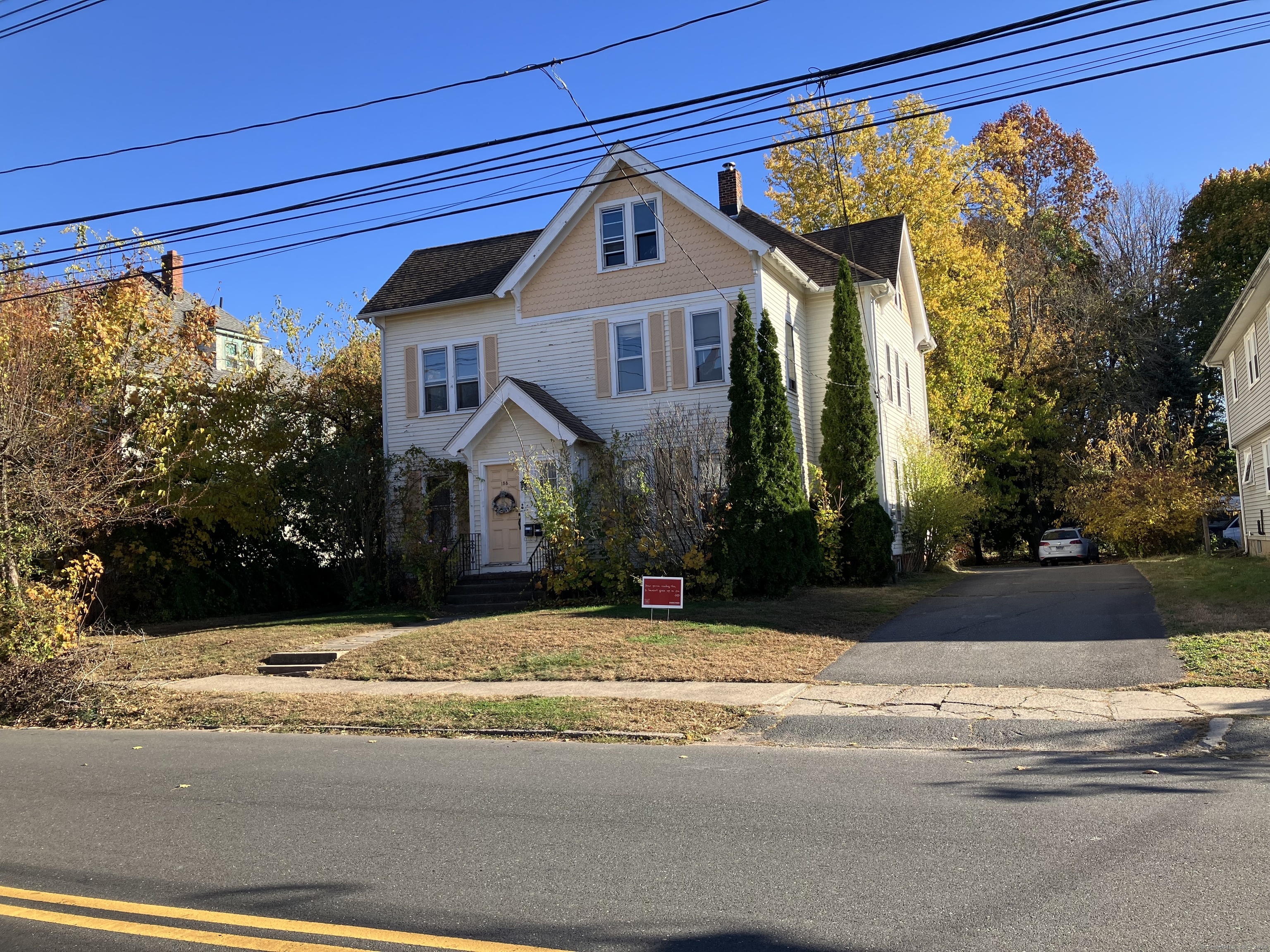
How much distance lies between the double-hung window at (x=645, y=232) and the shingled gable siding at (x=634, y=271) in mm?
237

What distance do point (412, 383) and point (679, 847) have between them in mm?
19459

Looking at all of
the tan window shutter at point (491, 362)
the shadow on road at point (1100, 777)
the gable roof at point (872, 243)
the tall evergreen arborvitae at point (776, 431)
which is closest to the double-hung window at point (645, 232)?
the tall evergreen arborvitae at point (776, 431)

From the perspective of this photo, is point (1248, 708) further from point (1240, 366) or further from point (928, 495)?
point (1240, 366)

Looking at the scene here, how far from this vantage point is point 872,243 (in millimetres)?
25781

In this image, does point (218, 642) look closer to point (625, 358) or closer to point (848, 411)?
point (625, 358)

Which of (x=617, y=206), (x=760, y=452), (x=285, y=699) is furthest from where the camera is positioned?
(x=617, y=206)

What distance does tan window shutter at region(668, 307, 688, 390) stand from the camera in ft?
69.8

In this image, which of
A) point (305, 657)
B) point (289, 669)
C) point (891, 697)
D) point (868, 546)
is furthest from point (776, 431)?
point (289, 669)

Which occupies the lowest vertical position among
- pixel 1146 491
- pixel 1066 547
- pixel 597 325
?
pixel 1066 547

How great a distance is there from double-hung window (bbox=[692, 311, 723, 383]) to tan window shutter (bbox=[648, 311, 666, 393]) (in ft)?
2.11

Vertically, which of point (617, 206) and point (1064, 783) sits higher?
point (617, 206)

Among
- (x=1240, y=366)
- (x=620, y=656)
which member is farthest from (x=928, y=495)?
(x=620, y=656)

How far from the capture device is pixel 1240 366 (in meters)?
25.5

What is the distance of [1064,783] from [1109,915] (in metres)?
2.63
